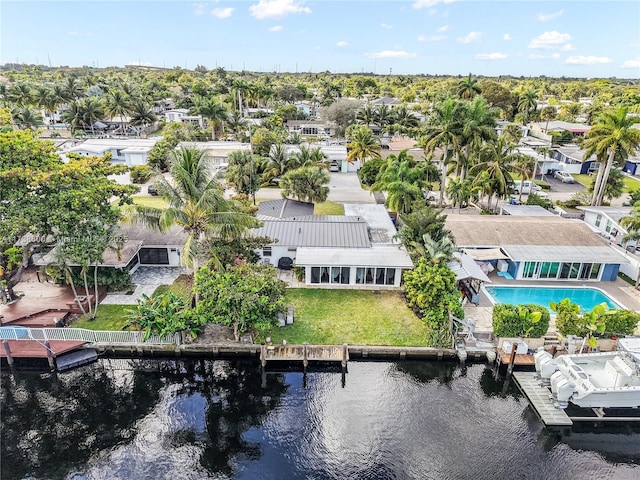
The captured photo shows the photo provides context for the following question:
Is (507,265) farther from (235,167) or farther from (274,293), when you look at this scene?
(235,167)

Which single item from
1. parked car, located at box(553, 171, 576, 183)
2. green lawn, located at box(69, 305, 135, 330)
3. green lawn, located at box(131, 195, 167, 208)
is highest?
parked car, located at box(553, 171, 576, 183)

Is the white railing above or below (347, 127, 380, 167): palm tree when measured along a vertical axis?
below

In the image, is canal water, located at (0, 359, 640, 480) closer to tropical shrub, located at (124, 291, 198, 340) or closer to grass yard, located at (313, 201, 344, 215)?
tropical shrub, located at (124, 291, 198, 340)

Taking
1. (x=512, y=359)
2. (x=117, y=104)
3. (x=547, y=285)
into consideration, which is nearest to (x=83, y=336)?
(x=512, y=359)

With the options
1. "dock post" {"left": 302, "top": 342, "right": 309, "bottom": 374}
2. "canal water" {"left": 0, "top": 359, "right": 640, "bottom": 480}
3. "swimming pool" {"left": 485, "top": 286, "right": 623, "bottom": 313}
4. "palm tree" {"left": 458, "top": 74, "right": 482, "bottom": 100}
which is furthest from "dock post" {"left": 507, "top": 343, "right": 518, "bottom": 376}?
"palm tree" {"left": 458, "top": 74, "right": 482, "bottom": 100}

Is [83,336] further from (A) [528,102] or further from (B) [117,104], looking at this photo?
(A) [528,102]

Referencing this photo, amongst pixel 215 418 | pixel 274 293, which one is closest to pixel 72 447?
pixel 215 418
